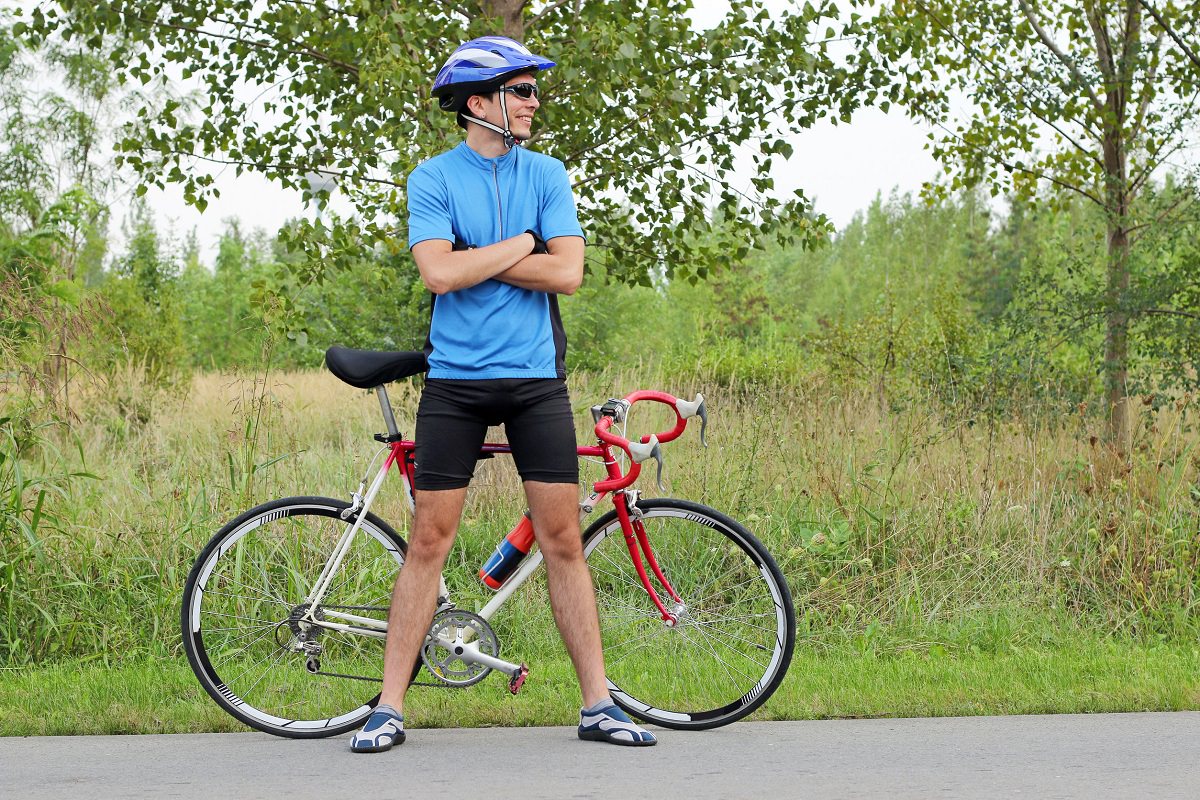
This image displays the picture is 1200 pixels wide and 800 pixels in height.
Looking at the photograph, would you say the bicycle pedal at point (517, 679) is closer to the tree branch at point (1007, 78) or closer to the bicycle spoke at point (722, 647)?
the bicycle spoke at point (722, 647)

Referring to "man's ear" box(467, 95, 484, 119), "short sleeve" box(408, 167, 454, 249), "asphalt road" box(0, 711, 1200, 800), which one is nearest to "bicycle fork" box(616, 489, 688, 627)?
"asphalt road" box(0, 711, 1200, 800)

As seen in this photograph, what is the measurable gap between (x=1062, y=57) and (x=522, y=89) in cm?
832

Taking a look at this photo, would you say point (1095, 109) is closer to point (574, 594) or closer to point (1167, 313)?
point (1167, 313)

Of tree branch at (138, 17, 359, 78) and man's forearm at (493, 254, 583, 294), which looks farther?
tree branch at (138, 17, 359, 78)

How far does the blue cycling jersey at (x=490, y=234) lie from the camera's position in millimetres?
4395

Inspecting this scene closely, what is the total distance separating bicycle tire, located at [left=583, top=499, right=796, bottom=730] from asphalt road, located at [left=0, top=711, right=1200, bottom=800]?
0.15 metres

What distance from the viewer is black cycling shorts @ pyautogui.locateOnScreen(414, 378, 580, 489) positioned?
441 cm

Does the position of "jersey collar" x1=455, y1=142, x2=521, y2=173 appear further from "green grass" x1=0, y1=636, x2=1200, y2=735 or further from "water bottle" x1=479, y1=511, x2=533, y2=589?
"green grass" x1=0, y1=636, x2=1200, y2=735

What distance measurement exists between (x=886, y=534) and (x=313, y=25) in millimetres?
4361

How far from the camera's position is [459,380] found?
440 centimetres

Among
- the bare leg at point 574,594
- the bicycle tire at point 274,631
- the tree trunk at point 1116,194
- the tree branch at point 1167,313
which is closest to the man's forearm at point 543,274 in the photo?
the bare leg at point 574,594

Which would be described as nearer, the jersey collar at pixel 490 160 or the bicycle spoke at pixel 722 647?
the jersey collar at pixel 490 160

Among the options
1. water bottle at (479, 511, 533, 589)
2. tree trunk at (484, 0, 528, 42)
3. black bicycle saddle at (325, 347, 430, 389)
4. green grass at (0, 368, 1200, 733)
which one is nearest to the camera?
black bicycle saddle at (325, 347, 430, 389)

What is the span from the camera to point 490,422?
14.8ft
